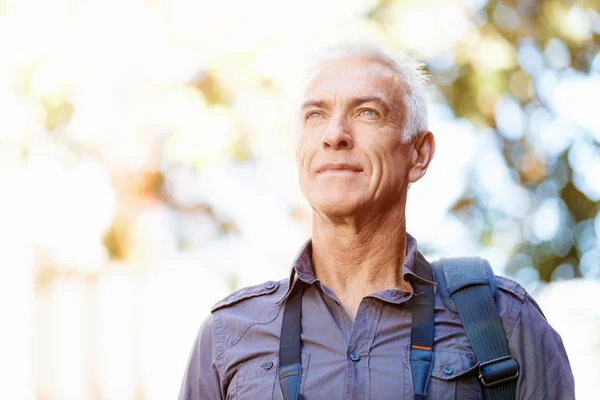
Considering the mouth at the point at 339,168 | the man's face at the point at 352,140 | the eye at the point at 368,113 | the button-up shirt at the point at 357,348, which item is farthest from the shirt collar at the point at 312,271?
the eye at the point at 368,113

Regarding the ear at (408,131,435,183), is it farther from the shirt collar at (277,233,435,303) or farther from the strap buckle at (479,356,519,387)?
the strap buckle at (479,356,519,387)

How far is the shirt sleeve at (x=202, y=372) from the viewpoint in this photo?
2531 millimetres

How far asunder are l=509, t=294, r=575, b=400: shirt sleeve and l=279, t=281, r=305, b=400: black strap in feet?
2.04

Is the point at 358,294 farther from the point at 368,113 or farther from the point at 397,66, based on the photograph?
the point at 397,66

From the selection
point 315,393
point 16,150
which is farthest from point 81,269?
point 315,393

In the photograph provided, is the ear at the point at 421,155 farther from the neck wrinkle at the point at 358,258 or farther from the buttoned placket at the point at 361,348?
the buttoned placket at the point at 361,348

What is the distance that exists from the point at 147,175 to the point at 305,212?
1.28m

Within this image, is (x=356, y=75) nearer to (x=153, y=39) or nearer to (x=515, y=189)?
(x=153, y=39)

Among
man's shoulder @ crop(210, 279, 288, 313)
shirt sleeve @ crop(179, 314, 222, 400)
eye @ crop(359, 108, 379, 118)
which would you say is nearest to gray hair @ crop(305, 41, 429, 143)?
eye @ crop(359, 108, 379, 118)

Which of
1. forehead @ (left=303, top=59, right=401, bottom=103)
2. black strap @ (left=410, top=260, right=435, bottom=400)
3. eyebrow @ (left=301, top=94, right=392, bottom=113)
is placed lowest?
black strap @ (left=410, top=260, right=435, bottom=400)

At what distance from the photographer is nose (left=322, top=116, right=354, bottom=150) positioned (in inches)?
100

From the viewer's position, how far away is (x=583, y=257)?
6660mm

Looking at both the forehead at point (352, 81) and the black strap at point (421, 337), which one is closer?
the black strap at point (421, 337)

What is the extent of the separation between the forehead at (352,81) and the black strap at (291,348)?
2.03 feet
